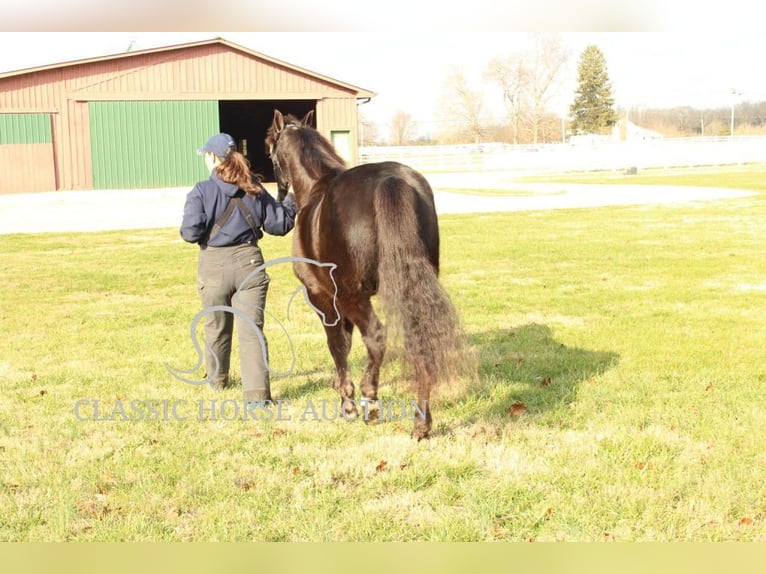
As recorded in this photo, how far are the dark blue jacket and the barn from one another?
26.6 metres

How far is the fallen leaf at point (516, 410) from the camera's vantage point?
5.42 metres

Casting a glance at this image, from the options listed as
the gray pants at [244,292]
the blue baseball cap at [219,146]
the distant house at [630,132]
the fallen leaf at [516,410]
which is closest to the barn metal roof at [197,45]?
the blue baseball cap at [219,146]

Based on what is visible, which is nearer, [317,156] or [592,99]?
[317,156]

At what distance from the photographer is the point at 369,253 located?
4.84 metres

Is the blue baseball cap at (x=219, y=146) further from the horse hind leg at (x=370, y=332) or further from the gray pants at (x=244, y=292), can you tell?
the horse hind leg at (x=370, y=332)

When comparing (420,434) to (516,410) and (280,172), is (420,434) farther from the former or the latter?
(280,172)

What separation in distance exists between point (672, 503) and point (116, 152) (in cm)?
2992

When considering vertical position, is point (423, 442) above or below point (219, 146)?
below

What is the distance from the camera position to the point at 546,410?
18.0 feet

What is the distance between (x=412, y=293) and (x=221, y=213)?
1.83 metres

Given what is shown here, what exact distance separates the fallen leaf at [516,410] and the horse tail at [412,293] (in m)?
1.14

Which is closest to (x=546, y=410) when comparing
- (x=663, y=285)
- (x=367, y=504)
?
(x=367, y=504)

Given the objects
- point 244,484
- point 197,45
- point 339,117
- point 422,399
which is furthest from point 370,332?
point 339,117

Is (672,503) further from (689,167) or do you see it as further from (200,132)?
(689,167)
